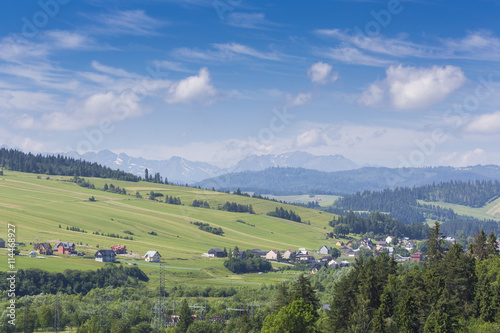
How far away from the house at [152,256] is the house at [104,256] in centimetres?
1230

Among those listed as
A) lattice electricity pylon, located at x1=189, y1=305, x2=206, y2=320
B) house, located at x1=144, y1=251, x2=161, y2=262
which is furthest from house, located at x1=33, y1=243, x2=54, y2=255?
lattice electricity pylon, located at x1=189, y1=305, x2=206, y2=320

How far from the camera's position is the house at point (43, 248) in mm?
162225

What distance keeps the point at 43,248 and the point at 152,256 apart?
114 feet

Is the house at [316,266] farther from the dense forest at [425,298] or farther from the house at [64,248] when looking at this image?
the dense forest at [425,298]

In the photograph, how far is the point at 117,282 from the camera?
14238 cm

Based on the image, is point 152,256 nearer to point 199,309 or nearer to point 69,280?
point 69,280

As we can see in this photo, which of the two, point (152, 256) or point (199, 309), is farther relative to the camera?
point (152, 256)

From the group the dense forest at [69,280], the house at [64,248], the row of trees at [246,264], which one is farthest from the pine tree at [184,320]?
the row of trees at [246,264]

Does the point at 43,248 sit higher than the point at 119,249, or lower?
higher

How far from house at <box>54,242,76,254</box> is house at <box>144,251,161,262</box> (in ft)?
78.0

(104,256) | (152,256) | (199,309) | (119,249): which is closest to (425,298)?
(199,309)

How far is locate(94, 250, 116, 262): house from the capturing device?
543ft

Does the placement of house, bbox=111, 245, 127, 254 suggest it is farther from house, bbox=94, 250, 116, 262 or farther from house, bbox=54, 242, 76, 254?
house, bbox=54, 242, 76, 254

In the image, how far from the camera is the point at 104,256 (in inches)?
6570
